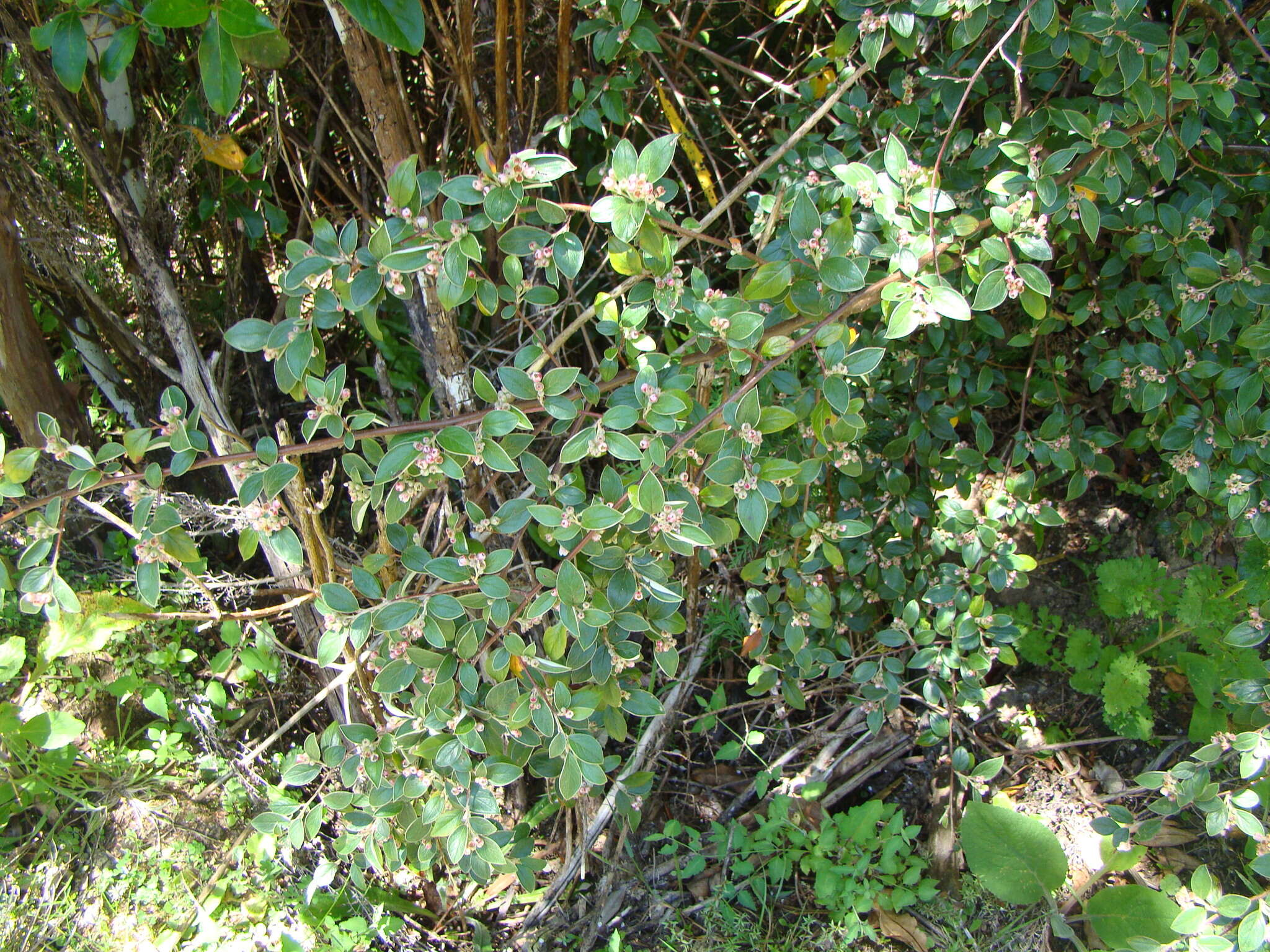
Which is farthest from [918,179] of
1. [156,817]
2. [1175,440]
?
[156,817]

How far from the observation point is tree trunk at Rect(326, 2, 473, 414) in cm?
153

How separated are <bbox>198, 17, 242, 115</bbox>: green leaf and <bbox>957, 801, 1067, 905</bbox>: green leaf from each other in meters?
1.86

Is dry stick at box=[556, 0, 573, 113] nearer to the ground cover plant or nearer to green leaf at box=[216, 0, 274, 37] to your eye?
the ground cover plant

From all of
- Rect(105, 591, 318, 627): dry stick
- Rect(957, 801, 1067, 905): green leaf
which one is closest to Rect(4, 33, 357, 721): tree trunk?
Rect(105, 591, 318, 627): dry stick

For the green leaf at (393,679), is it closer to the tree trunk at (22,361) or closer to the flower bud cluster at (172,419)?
the flower bud cluster at (172,419)

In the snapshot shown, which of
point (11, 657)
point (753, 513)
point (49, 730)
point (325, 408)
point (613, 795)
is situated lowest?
point (613, 795)

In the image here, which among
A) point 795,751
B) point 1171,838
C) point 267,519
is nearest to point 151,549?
point 267,519

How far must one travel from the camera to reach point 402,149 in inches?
64.4

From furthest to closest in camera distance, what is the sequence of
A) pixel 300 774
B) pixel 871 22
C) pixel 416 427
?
pixel 300 774 < pixel 871 22 < pixel 416 427

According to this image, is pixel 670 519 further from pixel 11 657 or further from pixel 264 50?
pixel 11 657

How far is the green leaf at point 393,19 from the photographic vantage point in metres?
1.02

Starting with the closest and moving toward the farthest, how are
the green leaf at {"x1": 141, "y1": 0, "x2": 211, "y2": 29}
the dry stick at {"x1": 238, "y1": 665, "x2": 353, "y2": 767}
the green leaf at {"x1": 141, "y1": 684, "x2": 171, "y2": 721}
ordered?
the green leaf at {"x1": 141, "y1": 0, "x2": 211, "y2": 29} → the dry stick at {"x1": 238, "y1": 665, "x2": 353, "y2": 767} → the green leaf at {"x1": 141, "y1": 684, "x2": 171, "y2": 721}

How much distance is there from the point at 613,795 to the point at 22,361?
1.77 m

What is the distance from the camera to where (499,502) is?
1.93 m
